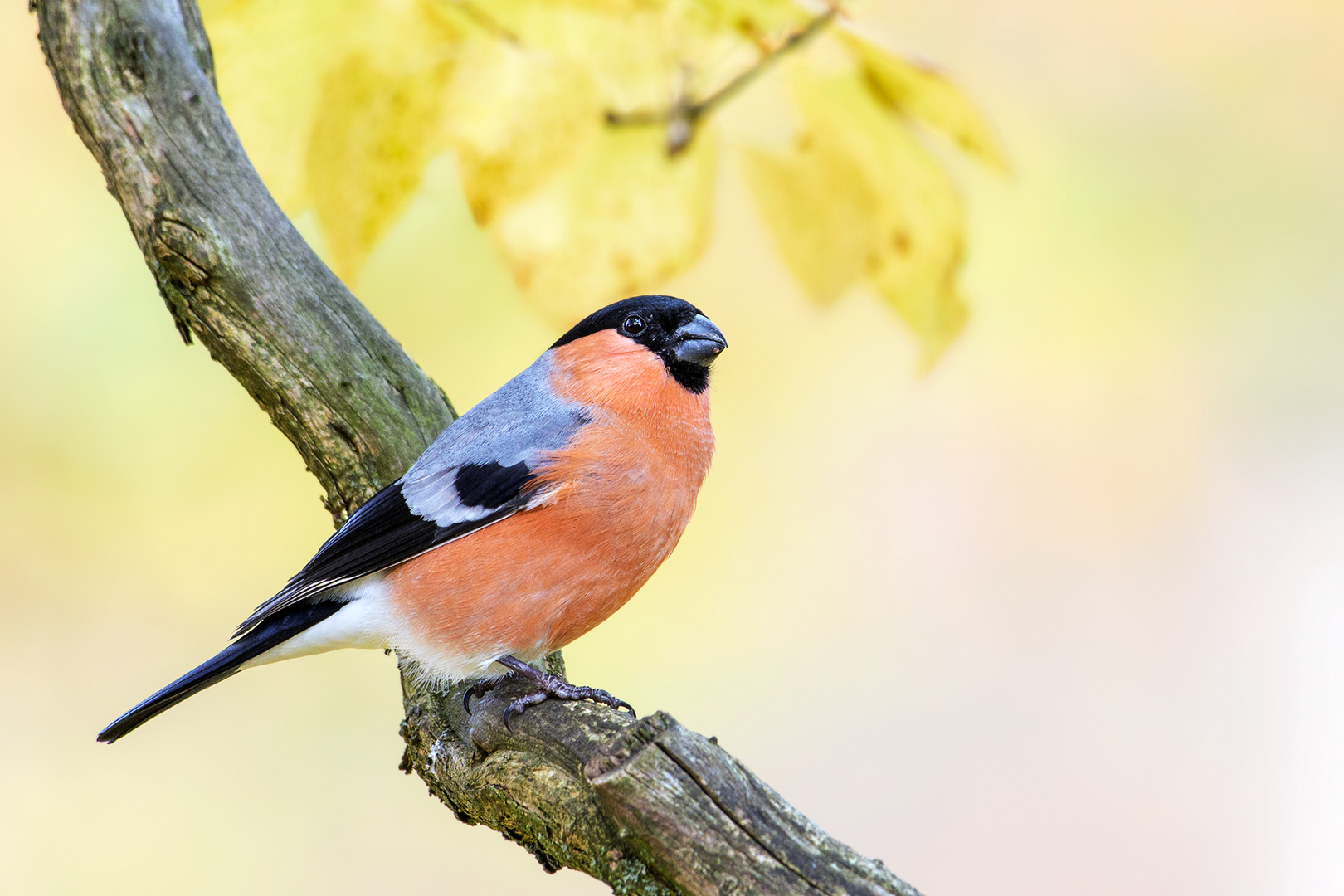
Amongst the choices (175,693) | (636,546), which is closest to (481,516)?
(636,546)

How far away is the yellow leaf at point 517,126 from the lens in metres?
2.36

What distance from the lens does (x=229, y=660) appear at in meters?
2.93

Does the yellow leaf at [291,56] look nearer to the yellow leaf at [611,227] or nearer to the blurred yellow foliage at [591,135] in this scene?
the blurred yellow foliage at [591,135]

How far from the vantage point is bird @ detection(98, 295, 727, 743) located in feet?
9.78

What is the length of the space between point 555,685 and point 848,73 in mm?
1647

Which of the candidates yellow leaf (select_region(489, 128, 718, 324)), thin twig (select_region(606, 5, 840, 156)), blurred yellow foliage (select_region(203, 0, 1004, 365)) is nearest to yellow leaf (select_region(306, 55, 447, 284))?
blurred yellow foliage (select_region(203, 0, 1004, 365))

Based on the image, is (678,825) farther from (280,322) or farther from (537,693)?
(280,322)

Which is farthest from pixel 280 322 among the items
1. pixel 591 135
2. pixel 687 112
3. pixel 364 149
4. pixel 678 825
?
pixel 678 825

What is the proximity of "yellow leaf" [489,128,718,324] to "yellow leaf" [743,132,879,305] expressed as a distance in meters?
0.15

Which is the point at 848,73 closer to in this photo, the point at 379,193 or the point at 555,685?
the point at 379,193

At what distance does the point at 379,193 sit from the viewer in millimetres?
2461

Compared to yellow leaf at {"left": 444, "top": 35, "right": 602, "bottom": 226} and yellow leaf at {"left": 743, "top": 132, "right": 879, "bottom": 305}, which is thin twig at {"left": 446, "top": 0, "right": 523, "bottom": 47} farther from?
yellow leaf at {"left": 743, "top": 132, "right": 879, "bottom": 305}

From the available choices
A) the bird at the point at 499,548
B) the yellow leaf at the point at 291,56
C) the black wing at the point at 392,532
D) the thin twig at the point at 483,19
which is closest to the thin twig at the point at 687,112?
the thin twig at the point at 483,19

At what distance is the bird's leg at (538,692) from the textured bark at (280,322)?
1.2 inches
